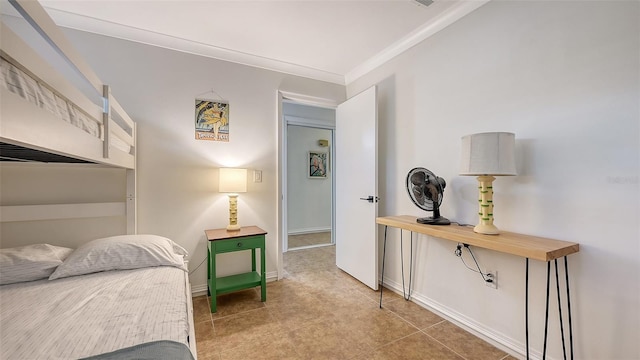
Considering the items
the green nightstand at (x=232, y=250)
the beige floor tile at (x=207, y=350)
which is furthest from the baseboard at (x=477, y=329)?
the beige floor tile at (x=207, y=350)

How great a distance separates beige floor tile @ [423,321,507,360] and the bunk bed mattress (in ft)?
5.32

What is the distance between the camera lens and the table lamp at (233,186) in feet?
7.72

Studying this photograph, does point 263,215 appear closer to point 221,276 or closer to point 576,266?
point 221,276

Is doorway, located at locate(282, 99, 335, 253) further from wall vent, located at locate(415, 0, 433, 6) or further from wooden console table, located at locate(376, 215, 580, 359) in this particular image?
wooden console table, located at locate(376, 215, 580, 359)

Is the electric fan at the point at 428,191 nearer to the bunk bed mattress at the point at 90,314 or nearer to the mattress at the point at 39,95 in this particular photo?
the bunk bed mattress at the point at 90,314

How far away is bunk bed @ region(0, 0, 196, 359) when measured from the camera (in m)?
0.72

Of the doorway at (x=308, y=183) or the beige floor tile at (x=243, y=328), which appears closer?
the beige floor tile at (x=243, y=328)

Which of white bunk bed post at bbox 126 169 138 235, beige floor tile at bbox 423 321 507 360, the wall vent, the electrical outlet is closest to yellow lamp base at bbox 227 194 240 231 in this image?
white bunk bed post at bbox 126 169 138 235

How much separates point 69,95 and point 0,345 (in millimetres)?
898

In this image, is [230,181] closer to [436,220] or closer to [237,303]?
[237,303]

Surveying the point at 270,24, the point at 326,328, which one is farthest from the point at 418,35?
the point at 326,328

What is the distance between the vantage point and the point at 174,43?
2.34 meters

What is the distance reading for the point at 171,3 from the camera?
6.09 feet

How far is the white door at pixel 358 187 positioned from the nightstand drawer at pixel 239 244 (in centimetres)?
103
